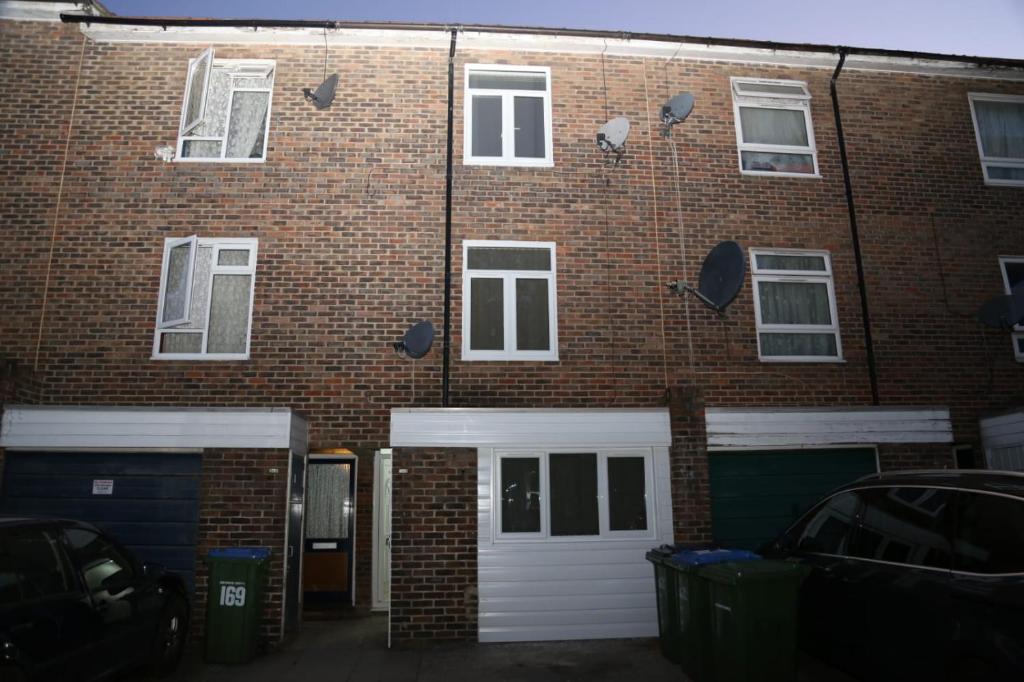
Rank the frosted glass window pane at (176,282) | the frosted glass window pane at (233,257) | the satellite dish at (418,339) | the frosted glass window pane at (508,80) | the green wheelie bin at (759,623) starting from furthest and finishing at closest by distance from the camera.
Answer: the frosted glass window pane at (508,80) → the frosted glass window pane at (233,257) → the frosted glass window pane at (176,282) → the satellite dish at (418,339) → the green wheelie bin at (759,623)

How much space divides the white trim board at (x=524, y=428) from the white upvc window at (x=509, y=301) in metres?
1.03

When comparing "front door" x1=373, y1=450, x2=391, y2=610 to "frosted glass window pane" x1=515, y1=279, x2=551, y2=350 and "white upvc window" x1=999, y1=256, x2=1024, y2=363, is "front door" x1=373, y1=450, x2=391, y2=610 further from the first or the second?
"white upvc window" x1=999, y1=256, x2=1024, y2=363

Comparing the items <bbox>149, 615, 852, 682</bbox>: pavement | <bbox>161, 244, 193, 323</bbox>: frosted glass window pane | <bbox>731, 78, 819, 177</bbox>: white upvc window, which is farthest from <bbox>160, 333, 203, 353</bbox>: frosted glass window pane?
<bbox>731, 78, 819, 177</bbox>: white upvc window

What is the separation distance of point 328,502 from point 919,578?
716 centimetres

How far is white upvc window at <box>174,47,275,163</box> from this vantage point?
29.1ft

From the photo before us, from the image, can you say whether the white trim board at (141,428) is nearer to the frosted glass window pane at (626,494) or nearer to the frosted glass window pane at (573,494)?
the frosted glass window pane at (573,494)

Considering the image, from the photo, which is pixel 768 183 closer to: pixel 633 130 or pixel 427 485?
pixel 633 130

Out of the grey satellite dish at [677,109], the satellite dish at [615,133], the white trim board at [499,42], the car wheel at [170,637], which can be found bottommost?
the car wheel at [170,637]

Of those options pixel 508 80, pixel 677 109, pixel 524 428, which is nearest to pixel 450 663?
pixel 524 428

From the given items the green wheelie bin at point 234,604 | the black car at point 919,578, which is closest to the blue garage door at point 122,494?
the green wheelie bin at point 234,604

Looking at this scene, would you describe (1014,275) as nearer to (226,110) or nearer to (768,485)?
(768,485)

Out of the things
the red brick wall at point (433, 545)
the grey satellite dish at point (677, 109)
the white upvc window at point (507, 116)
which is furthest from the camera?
the white upvc window at point (507, 116)

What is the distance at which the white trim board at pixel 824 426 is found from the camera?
809cm

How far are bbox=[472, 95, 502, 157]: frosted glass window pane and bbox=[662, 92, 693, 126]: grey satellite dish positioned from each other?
2.38 meters
